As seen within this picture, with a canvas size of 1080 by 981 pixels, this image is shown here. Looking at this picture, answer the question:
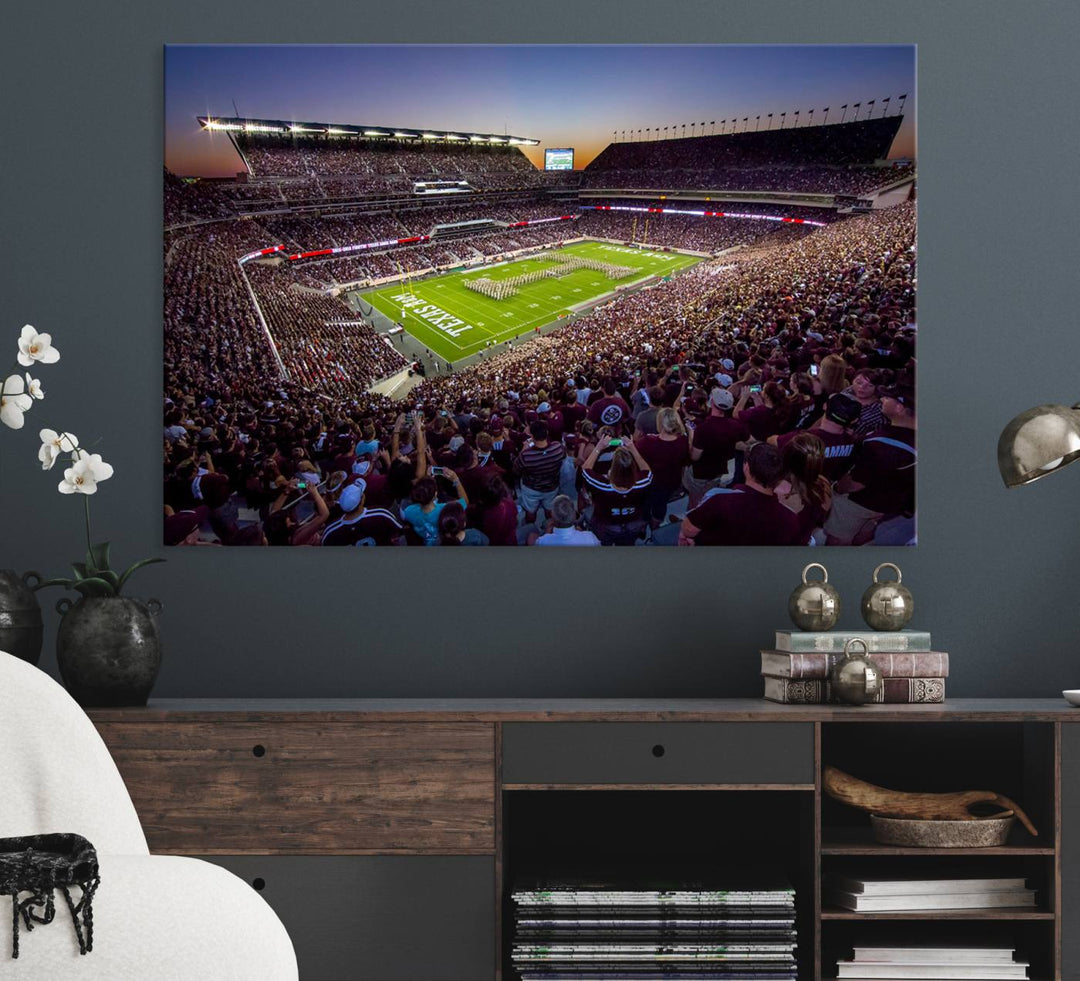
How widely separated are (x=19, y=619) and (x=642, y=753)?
132 cm

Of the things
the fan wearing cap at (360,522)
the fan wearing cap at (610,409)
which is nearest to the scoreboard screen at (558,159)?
the fan wearing cap at (610,409)

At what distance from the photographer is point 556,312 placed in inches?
110

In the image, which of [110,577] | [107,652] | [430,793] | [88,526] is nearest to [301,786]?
[430,793]

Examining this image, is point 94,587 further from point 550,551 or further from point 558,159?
point 558,159

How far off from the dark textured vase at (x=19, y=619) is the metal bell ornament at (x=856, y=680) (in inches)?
66.5

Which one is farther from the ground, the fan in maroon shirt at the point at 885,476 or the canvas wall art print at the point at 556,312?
the canvas wall art print at the point at 556,312

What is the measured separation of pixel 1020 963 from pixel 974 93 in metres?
1.99

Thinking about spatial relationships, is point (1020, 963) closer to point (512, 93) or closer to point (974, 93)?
point (974, 93)

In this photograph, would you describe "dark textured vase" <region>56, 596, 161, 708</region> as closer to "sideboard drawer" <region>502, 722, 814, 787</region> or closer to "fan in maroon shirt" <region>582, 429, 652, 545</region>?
"sideboard drawer" <region>502, 722, 814, 787</region>

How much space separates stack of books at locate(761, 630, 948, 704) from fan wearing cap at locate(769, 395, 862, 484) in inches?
17.7

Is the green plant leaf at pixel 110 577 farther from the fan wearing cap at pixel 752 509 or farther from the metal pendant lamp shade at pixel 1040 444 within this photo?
the metal pendant lamp shade at pixel 1040 444

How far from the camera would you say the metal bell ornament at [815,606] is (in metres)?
2.54

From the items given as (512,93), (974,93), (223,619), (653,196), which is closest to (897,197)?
(974,93)

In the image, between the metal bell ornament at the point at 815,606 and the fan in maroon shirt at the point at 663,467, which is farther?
the fan in maroon shirt at the point at 663,467
